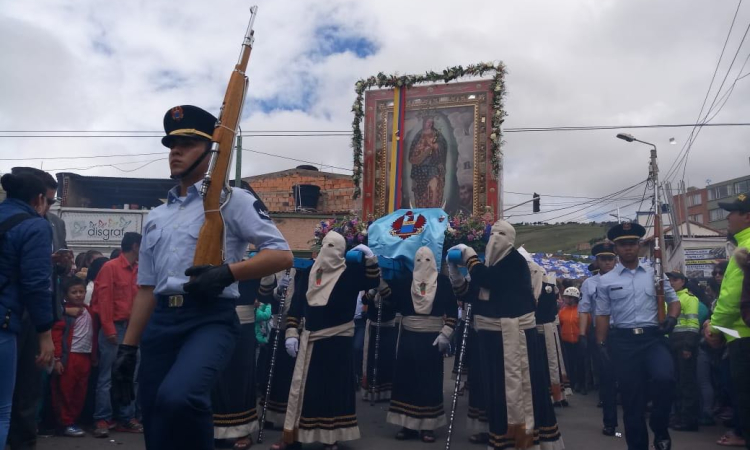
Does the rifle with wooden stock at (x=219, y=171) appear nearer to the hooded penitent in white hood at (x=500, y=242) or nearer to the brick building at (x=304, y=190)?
the hooded penitent in white hood at (x=500, y=242)

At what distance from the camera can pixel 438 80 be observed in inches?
368

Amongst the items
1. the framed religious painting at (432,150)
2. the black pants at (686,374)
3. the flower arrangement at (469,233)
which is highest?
the framed religious painting at (432,150)

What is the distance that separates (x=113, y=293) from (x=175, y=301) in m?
4.30

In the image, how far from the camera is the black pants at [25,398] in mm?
4312

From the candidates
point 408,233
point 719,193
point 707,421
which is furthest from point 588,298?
point 719,193

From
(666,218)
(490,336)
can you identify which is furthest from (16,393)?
(666,218)

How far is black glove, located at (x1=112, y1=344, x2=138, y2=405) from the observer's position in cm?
285

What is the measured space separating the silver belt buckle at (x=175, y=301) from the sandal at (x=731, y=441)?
6294 millimetres

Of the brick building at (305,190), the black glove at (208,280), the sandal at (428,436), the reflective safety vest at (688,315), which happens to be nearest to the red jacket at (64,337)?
the sandal at (428,436)

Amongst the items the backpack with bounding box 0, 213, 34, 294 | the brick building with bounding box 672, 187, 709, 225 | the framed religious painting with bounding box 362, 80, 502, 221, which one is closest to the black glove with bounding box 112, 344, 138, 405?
the backpack with bounding box 0, 213, 34, 294

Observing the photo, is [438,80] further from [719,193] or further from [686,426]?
[719,193]

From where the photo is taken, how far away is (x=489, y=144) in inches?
355

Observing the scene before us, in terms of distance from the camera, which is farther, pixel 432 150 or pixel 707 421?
pixel 432 150

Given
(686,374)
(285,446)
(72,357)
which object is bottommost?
(285,446)
